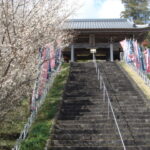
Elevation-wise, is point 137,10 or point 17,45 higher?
point 137,10

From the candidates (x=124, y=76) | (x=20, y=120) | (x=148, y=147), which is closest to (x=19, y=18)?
(x=20, y=120)

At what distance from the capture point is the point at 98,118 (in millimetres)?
11086

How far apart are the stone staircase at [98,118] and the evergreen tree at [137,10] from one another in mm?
33630

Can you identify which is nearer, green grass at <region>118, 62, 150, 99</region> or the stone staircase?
the stone staircase

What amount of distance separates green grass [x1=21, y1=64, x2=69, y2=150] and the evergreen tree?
114ft

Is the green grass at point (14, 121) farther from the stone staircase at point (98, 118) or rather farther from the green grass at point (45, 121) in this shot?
the stone staircase at point (98, 118)

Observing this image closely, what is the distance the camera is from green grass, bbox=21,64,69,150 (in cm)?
894

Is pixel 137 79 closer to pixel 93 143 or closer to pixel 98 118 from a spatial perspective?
pixel 98 118

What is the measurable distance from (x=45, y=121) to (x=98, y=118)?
6.46 feet

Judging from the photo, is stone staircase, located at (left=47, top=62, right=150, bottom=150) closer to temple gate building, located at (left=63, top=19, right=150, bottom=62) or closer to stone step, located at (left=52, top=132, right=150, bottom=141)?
stone step, located at (left=52, top=132, right=150, bottom=141)

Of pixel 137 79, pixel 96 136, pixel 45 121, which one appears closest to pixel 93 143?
pixel 96 136

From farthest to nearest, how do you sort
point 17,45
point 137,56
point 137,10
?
point 137,10 → point 137,56 → point 17,45

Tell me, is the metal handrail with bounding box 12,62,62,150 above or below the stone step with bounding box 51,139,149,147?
→ above

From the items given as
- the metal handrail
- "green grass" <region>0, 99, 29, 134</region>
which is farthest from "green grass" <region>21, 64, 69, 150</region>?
"green grass" <region>0, 99, 29, 134</region>
